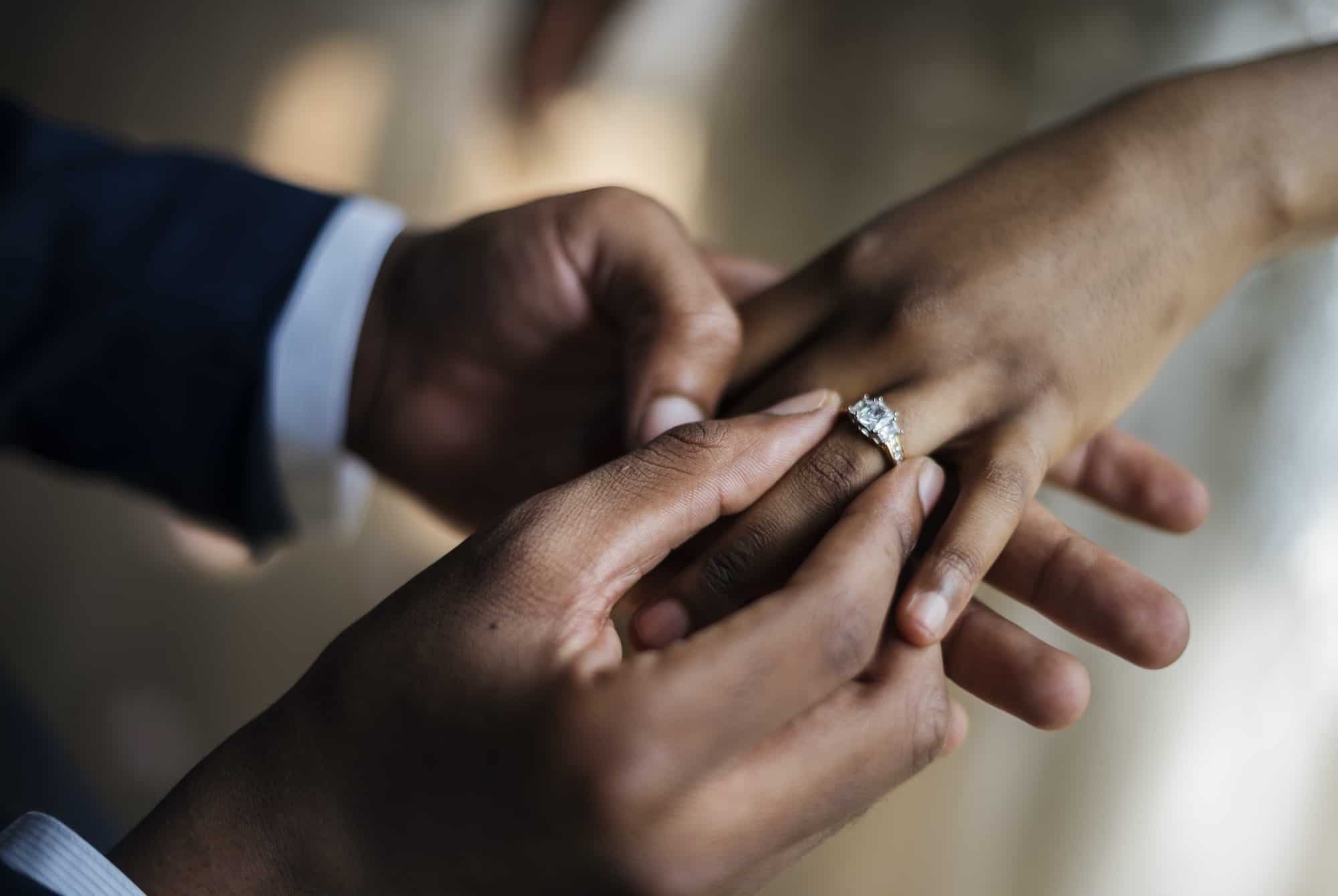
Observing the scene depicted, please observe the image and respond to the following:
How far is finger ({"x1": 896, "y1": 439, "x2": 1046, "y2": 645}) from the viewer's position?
0.51 m

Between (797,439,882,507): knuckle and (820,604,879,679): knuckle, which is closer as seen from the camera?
(820,604,879,679): knuckle

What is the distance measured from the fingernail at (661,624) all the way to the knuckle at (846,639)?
0.34ft

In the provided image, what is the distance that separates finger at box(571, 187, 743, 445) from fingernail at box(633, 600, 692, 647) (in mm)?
125

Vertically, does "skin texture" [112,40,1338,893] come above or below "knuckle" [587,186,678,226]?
below

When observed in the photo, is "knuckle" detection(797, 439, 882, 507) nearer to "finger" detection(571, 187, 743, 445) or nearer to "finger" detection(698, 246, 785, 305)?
"finger" detection(571, 187, 743, 445)

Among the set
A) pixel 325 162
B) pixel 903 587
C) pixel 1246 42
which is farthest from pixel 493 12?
pixel 903 587

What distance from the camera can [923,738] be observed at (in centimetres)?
48

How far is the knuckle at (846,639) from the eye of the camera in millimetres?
444

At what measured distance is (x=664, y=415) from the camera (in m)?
0.62

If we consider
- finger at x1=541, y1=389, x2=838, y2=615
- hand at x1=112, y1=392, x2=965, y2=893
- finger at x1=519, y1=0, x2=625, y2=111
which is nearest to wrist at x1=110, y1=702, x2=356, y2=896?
hand at x1=112, y1=392, x2=965, y2=893

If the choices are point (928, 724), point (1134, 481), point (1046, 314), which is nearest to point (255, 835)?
point (928, 724)

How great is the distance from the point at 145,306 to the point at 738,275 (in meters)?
0.53

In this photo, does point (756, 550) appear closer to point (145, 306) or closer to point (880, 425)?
point (880, 425)

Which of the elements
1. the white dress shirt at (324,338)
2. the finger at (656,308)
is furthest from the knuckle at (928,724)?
the white dress shirt at (324,338)
